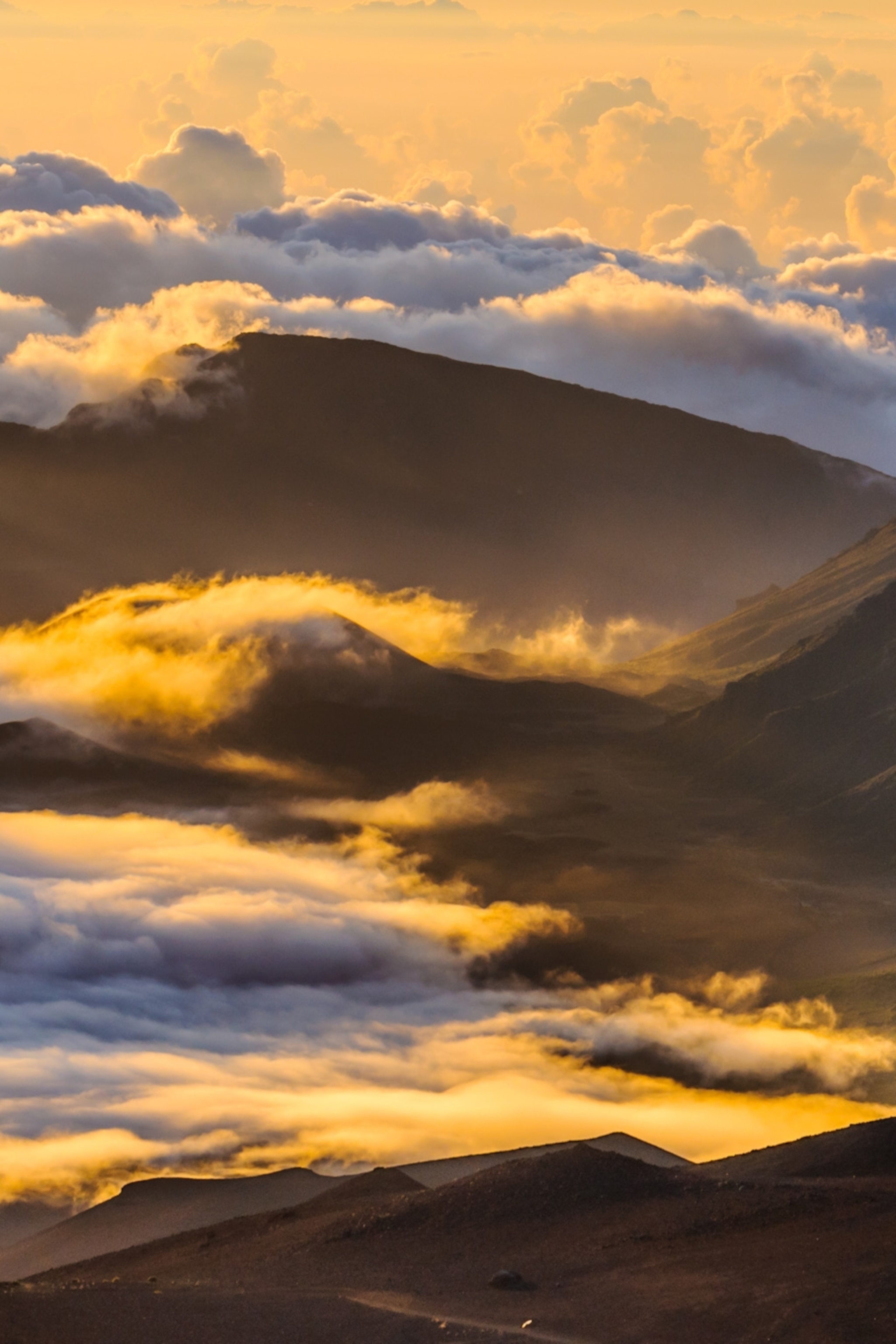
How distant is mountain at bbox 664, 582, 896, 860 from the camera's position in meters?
148

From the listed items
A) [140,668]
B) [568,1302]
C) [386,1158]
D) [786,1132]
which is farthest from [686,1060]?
[140,668]

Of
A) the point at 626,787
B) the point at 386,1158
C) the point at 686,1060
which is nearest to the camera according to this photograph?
the point at 386,1158

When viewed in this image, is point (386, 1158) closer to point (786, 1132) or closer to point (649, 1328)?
point (786, 1132)

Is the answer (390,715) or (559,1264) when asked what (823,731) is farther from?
(559,1264)

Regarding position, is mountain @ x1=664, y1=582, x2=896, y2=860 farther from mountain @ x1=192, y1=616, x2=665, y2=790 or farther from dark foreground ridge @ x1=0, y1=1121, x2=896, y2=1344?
dark foreground ridge @ x1=0, y1=1121, x2=896, y2=1344

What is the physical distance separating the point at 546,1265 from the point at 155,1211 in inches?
1373

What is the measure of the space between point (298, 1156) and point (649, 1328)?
42875mm

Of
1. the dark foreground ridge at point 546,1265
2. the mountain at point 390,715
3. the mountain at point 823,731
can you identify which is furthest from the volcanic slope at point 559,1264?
the mountain at point 390,715

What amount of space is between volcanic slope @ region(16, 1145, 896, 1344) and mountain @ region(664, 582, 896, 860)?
95.5m

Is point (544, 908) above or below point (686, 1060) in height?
above

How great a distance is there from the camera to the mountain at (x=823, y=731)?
148 m

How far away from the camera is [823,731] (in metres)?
162

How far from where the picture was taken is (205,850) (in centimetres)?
14362

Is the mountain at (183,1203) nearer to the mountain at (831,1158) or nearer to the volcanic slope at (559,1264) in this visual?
the mountain at (831,1158)
